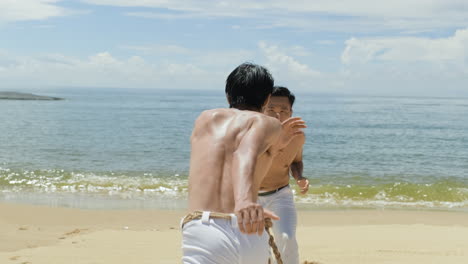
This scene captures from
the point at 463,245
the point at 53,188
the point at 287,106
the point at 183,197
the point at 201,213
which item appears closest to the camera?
the point at 201,213

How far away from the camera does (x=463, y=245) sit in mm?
7555

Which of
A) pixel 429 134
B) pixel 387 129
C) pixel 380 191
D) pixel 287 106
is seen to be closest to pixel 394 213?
pixel 380 191

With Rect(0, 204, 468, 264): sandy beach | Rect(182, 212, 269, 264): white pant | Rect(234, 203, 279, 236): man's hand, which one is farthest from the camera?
Rect(0, 204, 468, 264): sandy beach

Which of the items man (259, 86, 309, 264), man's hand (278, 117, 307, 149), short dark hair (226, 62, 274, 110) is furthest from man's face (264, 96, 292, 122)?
short dark hair (226, 62, 274, 110)

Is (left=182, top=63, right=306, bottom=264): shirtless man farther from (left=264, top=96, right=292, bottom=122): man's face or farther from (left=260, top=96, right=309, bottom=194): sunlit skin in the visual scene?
Result: (left=264, top=96, right=292, bottom=122): man's face

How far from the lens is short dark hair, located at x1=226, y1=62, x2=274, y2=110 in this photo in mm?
2730

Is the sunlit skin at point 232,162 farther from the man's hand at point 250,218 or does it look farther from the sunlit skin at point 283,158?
the sunlit skin at point 283,158

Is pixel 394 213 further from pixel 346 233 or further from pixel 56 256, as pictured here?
pixel 56 256

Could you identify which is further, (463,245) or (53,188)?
(53,188)

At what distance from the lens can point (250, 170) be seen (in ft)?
8.30

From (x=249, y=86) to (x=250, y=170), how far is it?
1.50 ft

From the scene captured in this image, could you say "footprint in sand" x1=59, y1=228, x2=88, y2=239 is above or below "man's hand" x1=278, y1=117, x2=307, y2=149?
below

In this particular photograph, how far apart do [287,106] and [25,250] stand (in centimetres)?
409

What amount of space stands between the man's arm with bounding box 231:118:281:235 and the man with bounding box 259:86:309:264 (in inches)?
72.5
